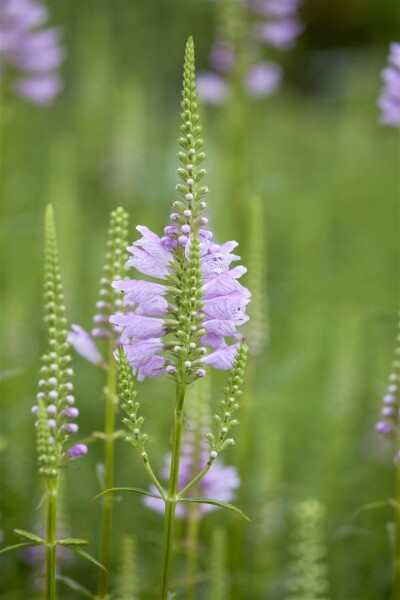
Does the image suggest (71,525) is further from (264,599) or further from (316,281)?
(316,281)

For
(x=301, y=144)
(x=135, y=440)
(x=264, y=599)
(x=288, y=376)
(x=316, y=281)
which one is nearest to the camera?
(x=135, y=440)

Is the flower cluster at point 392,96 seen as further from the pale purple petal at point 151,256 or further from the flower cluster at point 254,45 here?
the pale purple petal at point 151,256

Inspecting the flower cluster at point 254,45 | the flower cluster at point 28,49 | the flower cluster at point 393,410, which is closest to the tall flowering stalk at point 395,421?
the flower cluster at point 393,410

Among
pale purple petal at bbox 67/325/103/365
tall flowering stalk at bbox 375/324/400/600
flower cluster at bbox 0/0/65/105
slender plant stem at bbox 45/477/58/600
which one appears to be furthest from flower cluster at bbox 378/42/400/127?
flower cluster at bbox 0/0/65/105

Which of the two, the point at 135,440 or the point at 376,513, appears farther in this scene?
the point at 376,513

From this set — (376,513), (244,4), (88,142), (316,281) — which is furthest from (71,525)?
(88,142)

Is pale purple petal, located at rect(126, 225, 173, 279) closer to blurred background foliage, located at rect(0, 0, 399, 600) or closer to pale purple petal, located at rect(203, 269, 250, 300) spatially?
pale purple petal, located at rect(203, 269, 250, 300)

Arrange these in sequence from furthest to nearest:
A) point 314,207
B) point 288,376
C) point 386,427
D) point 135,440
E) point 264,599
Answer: point 314,207 → point 288,376 → point 264,599 → point 386,427 → point 135,440
